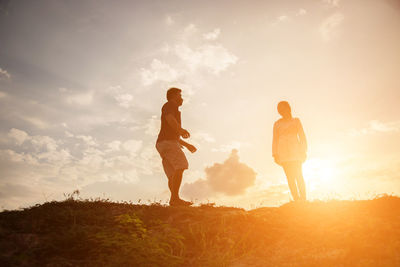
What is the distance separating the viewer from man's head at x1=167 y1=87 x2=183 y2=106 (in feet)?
24.1

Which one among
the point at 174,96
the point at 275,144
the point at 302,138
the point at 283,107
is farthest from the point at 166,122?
the point at 302,138

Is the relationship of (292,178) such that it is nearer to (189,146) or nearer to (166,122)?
(189,146)

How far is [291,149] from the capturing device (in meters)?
7.43

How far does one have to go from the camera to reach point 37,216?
5348 mm

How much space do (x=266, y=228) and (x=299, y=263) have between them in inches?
51.3

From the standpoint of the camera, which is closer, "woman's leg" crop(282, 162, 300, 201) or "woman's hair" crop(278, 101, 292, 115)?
"woman's leg" crop(282, 162, 300, 201)

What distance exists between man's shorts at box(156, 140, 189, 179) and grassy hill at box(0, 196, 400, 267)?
36.4 inches

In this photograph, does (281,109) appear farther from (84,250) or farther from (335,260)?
(84,250)

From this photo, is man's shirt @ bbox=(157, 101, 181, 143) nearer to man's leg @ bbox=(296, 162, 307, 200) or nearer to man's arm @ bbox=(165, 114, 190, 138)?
man's arm @ bbox=(165, 114, 190, 138)

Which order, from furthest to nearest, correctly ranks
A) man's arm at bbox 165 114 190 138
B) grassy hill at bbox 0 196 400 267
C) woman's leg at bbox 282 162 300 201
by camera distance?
woman's leg at bbox 282 162 300 201, man's arm at bbox 165 114 190 138, grassy hill at bbox 0 196 400 267

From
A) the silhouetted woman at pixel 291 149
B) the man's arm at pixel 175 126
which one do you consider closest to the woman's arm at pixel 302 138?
the silhouetted woman at pixel 291 149

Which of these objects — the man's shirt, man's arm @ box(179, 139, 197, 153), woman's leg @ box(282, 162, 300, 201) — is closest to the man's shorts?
the man's shirt

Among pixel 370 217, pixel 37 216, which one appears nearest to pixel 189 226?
pixel 37 216

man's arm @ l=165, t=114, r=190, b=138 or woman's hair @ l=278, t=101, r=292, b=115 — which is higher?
woman's hair @ l=278, t=101, r=292, b=115
